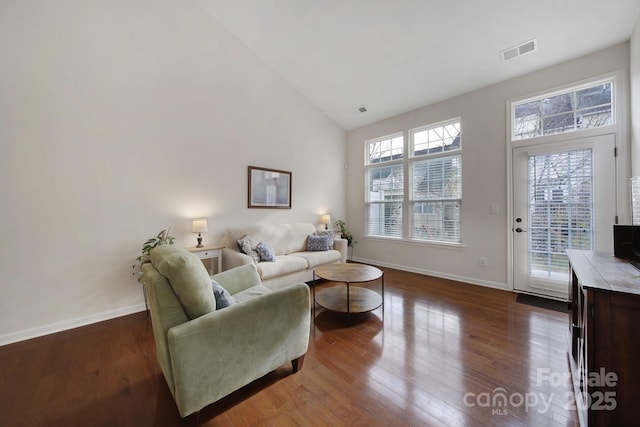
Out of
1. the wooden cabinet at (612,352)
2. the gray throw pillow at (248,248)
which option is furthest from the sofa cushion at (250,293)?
the wooden cabinet at (612,352)

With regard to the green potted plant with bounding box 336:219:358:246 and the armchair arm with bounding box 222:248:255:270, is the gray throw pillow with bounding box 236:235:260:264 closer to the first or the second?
the armchair arm with bounding box 222:248:255:270

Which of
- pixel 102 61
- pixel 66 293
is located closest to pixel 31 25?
pixel 102 61

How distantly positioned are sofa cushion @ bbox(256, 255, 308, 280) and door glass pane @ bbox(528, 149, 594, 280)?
10.1 ft

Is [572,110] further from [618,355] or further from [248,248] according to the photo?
[248,248]

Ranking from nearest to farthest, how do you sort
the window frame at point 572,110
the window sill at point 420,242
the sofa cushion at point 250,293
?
1. the sofa cushion at point 250,293
2. the window frame at point 572,110
3. the window sill at point 420,242

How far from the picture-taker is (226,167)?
11.7 feet

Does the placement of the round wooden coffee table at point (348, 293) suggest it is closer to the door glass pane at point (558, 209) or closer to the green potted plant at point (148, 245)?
the green potted plant at point (148, 245)

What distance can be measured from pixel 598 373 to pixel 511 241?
2.67m

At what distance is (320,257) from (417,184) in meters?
2.22

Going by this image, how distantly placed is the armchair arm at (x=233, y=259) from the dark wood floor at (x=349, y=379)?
103cm

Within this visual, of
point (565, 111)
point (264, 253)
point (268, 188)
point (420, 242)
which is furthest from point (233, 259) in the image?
point (565, 111)

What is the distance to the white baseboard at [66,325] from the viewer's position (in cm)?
216

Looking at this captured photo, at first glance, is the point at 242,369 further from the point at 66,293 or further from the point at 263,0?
the point at 263,0

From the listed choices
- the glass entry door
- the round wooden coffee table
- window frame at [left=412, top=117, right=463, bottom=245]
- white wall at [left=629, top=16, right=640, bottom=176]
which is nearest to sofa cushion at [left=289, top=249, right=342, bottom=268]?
the round wooden coffee table
